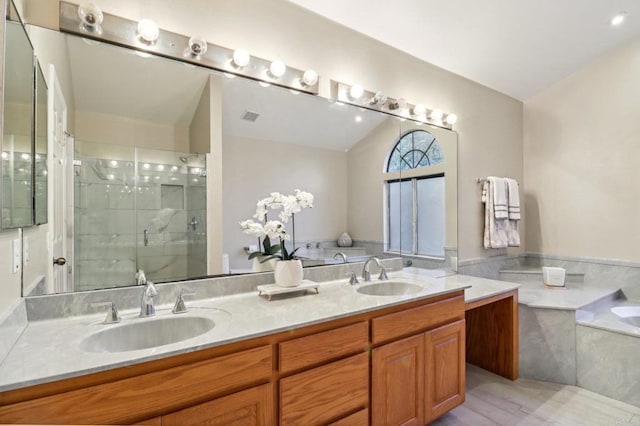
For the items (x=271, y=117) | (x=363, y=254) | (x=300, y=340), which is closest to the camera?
(x=300, y=340)

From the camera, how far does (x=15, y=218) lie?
1.06m

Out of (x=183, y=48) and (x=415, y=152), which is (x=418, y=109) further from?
(x=183, y=48)

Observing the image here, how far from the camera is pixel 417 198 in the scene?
9.19 ft

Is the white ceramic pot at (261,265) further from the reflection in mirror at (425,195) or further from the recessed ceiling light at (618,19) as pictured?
the recessed ceiling light at (618,19)

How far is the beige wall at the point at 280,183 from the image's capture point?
1.89 metres

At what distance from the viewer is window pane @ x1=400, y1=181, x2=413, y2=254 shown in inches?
106

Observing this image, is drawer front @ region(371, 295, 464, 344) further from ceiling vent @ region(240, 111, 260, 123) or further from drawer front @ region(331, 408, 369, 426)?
ceiling vent @ region(240, 111, 260, 123)

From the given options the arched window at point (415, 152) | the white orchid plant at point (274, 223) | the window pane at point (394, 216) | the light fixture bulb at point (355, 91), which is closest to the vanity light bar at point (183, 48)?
the light fixture bulb at point (355, 91)

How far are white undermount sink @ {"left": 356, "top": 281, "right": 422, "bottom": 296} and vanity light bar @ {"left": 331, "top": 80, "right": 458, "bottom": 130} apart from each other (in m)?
1.31

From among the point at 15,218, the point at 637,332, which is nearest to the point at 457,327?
the point at 637,332

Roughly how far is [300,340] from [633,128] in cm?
378

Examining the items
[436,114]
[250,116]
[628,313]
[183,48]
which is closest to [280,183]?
[250,116]

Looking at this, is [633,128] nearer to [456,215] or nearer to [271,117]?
[456,215]

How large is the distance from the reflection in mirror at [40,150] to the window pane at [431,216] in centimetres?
247
